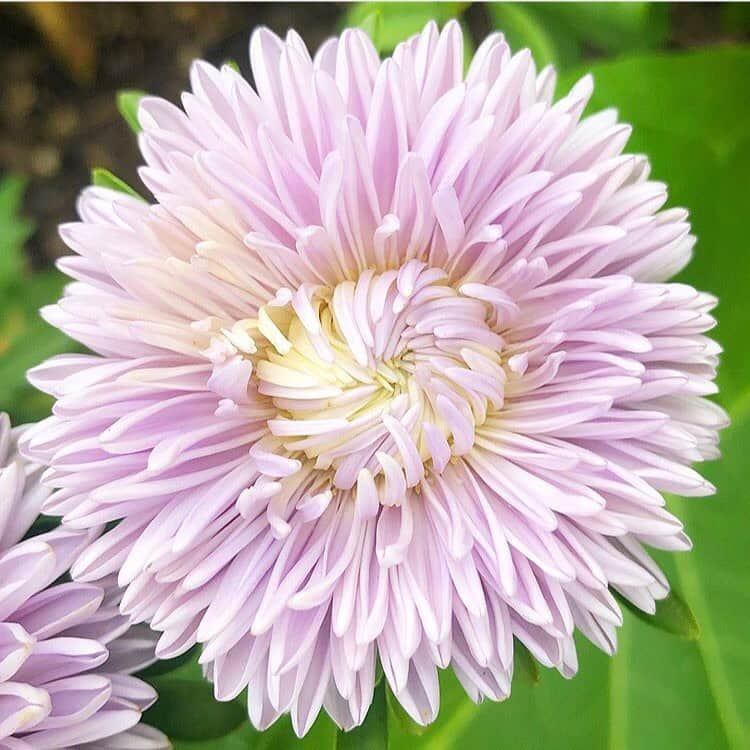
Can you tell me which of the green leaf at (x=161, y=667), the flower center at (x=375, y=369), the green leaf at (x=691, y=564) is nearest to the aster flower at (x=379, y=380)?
the flower center at (x=375, y=369)

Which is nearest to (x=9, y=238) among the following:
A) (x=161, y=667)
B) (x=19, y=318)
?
(x=19, y=318)

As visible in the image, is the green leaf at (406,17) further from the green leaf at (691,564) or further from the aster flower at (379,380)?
the aster flower at (379,380)

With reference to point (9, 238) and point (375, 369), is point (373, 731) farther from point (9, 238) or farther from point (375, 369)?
point (9, 238)

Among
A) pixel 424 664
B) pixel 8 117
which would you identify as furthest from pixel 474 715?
pixel 8 117

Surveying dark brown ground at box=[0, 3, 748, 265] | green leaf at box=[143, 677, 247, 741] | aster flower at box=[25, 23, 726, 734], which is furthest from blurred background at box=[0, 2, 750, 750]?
dark brown ground at box=[0, 3, 748, 265]

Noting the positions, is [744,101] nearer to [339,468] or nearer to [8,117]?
[339,468]
